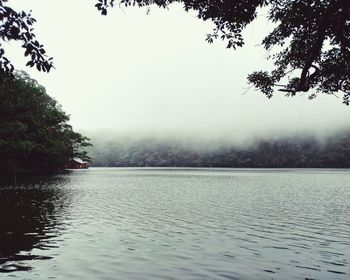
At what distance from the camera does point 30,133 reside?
85.4 meters

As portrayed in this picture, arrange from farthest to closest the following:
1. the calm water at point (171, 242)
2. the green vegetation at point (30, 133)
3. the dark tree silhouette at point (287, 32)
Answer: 1. the green vegetation at point (30, 133)
2. the calm water at point (171, 242)
3. the dark tree silhouette at point (287, 32)

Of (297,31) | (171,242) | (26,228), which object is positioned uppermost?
(297,31)

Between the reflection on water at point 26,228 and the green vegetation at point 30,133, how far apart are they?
1076 inches

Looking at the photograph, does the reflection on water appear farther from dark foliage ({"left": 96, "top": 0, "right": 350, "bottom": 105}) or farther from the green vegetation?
the green vegetation

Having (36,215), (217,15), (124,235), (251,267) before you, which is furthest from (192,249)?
(36,215)

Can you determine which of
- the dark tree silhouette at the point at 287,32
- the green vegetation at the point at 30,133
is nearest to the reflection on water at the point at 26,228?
the dark tree silhouette at the point at 287,32

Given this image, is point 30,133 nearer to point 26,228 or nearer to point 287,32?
point 26,228

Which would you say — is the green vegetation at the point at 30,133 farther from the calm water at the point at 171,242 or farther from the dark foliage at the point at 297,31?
the dark foliage at the point at 297,31

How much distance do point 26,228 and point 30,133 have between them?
225ft

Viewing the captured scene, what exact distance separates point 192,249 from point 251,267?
3908 millimetres

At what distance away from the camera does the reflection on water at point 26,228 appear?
15570 millimetres

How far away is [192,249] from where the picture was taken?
17922 mm

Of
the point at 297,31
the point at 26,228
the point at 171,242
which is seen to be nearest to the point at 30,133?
the point at 26,228

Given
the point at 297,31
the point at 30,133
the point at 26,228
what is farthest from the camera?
the point at 30,133
